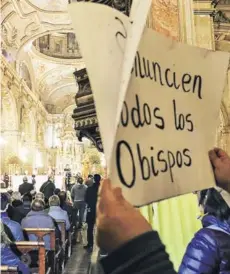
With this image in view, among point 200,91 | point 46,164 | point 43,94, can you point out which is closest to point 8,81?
point 43,94

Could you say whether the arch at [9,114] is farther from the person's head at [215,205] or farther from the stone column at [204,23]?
the person's head at [215,205]

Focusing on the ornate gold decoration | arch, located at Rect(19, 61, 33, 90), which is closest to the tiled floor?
the ornate gold decoration

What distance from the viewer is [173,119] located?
3.28 ft

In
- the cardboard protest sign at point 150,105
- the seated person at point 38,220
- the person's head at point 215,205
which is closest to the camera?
the cardboard protest sign at point 150,105

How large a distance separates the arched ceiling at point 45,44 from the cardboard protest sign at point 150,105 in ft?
37.9

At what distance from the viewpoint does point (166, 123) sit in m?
0.98

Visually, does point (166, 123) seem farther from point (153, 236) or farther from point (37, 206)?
point (37, 206)

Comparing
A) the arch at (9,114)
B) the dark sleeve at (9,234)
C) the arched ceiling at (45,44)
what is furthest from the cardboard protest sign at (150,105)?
the arch at (9,114)

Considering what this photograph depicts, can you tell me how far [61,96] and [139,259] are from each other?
21921mm

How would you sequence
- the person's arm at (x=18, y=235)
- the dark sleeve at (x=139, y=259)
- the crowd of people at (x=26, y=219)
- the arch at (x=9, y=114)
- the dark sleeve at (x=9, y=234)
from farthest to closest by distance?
the arch at (x=9, y=114)
the person's arm at (x=18, y=235)
the dark sleeve at (x=9, y=234)
the crowd of people at (x=26, y=219)
the dark sleeve at (x=139, y=259)

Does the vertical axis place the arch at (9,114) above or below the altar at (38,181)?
above

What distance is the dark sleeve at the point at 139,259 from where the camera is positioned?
658 millimetres

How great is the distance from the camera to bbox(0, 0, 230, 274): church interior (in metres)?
2.18

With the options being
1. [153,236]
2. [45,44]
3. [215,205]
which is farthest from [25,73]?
[153,236]
